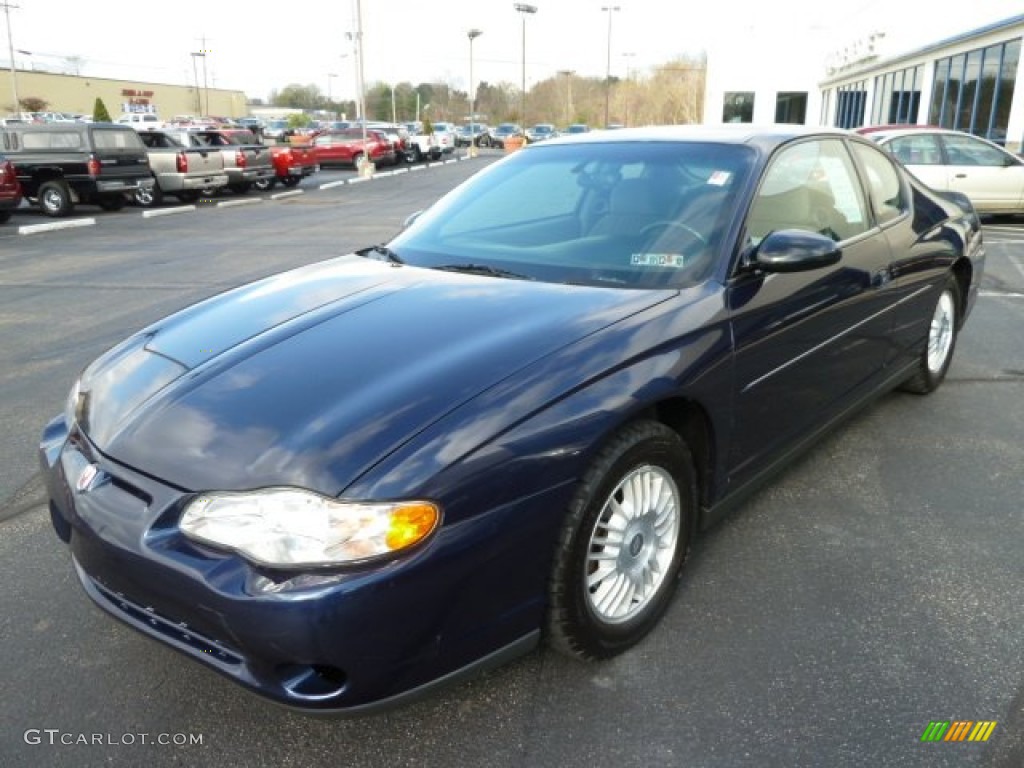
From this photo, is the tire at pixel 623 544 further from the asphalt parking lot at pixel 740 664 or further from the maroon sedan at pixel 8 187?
the maroon sedan at pixel 8 187

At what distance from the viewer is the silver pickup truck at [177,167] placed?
61.5 feet

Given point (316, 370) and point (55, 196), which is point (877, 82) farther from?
point (316, 370)

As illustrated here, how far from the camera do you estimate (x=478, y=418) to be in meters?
2.07

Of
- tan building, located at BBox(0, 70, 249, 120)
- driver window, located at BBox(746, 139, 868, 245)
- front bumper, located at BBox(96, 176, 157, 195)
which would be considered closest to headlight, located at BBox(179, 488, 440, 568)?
driver window, located at BBox(746, 139, 868, 245)

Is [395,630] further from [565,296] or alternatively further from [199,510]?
[565,296]

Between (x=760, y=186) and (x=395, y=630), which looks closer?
(x=395, y=630)

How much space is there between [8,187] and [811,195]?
1475cm

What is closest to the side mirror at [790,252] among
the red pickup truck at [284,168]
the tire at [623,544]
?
the tire at [623,544]

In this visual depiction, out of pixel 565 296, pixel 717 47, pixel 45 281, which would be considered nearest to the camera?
pixel 565 296

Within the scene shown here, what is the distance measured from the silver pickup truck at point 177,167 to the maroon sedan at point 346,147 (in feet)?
39.7

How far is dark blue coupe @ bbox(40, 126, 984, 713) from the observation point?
1.93 metres

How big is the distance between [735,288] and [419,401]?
1.30 meters

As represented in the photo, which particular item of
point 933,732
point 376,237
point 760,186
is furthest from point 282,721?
point 376,237

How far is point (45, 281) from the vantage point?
9.40 metres
